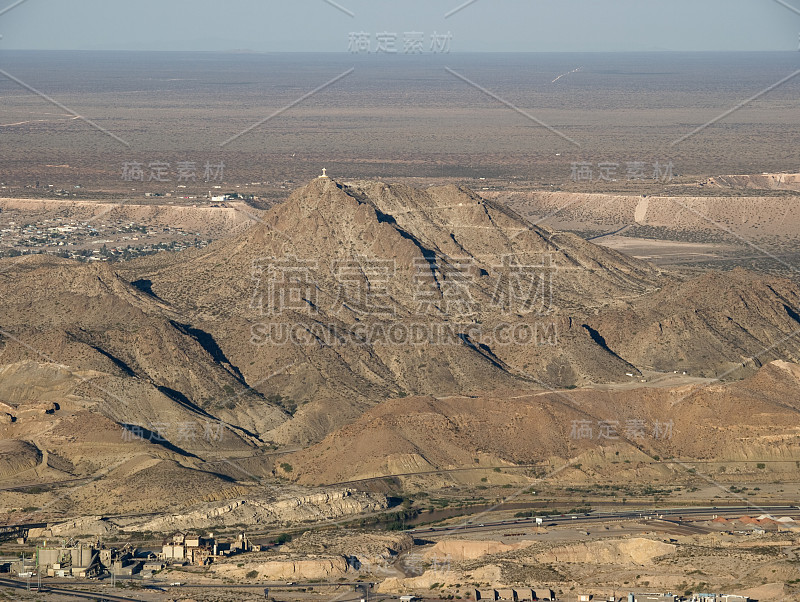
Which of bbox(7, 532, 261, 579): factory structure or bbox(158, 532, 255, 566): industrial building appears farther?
bbox(158, 532, 255, 566): industrial building

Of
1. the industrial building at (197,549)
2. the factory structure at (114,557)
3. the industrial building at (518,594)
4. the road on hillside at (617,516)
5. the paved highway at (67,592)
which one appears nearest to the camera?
the industrial building at (518,594)

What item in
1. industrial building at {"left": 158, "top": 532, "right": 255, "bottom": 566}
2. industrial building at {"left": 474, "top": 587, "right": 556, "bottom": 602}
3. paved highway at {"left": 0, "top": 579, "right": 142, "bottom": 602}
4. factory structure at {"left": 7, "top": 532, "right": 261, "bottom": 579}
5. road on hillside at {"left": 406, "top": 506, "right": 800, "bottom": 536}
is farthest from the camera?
road on hillside at {"left": 406, "top": 506, "right": 800, "bottom": 536}

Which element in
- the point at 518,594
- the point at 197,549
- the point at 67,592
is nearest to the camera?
the point at 518,594

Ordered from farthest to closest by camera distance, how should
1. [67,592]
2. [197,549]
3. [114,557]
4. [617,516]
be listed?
[617,516] < [197,549] < [114,557] < [67,592]

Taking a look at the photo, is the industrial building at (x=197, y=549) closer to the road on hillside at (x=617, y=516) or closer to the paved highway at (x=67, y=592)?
the paved highway at (x=67, y=592)

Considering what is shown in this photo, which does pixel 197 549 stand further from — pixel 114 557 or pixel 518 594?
pixel 518 594

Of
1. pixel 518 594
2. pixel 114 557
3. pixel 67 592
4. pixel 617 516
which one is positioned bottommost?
pixel 617 516

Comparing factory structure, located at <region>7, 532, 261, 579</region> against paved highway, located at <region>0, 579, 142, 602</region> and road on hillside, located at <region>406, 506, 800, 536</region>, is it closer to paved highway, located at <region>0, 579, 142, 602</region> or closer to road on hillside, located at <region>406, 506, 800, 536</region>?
paved highway, located at <region>0, 579, 142, 602</region>

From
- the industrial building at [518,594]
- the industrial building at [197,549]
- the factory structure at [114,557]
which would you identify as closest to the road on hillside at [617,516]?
the industrial building at [197,549]

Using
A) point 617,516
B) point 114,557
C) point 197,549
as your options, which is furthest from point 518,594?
point 114,557

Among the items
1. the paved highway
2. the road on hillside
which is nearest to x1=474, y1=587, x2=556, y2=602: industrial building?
the road on hillside

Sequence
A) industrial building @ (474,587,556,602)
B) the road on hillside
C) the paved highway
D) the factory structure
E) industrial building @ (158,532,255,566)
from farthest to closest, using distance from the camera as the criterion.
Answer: the road on hillside → industrial building @ (158,532,255,566) → the factory structure → the paved highway → industrial building @ (474,587,556,602)
